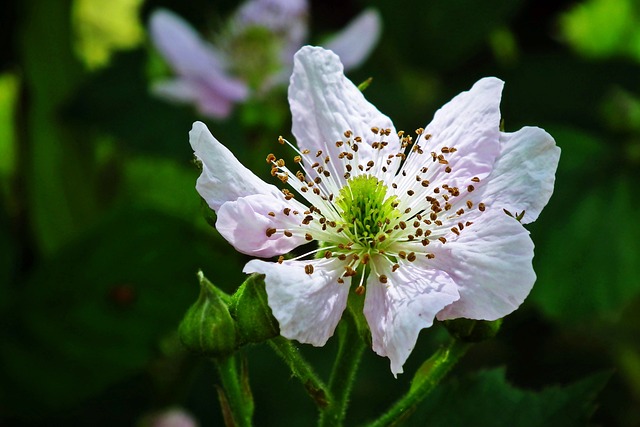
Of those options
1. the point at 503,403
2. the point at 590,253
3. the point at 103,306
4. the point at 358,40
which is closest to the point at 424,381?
the point at 503,403

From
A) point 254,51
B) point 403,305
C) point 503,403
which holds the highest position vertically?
point 254,51

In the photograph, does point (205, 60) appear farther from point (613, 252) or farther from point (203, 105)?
point (613, 252)

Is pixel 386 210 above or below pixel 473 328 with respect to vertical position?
above

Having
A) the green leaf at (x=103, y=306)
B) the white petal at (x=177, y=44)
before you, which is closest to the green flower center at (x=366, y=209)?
the green leaf at (x=103, y=306)

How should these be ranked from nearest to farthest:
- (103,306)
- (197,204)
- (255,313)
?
(255,313) → (103,306) → (197,204)

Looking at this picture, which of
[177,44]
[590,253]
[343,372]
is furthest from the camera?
[177,44]

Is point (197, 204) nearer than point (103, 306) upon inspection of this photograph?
No

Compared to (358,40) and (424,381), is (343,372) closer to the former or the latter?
(424,381)

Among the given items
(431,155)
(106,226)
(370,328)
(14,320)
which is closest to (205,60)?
(106,226)
